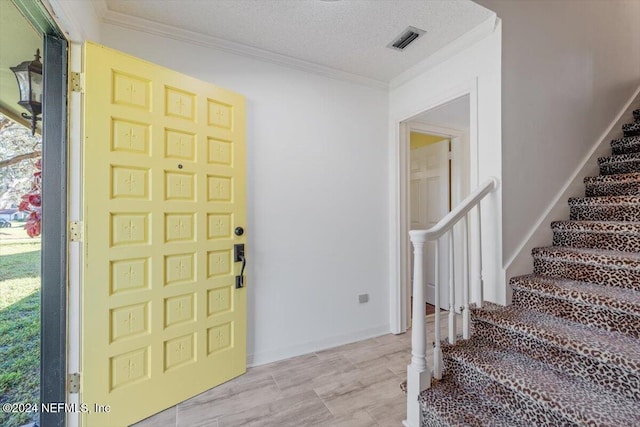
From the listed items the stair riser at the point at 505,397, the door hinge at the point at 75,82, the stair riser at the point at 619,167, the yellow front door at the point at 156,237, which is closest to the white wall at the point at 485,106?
the stair riser at the point at 505,397

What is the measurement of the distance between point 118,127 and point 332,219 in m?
1.66

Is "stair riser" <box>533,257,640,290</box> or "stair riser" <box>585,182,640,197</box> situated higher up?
"stair riser" <box>585,182,640,197</box>

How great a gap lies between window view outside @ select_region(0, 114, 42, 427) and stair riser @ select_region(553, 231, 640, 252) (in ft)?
10.9

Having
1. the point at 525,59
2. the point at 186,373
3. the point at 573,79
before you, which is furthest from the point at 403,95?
the point at 186,373

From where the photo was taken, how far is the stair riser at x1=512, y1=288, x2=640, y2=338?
4.54ft

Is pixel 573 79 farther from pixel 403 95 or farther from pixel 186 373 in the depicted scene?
pixel 186 373

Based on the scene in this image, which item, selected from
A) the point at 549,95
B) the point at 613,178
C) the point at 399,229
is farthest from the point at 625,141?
the point at 399,229

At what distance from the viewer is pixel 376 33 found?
2014 mm

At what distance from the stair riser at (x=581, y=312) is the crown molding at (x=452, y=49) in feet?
5.83

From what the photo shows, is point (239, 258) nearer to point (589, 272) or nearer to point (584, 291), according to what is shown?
point (584, 291)

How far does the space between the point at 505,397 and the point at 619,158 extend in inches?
88.2

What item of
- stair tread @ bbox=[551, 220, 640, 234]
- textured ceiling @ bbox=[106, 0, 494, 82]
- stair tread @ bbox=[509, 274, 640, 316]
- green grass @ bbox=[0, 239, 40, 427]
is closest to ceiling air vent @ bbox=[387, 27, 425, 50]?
textured ceiling @ bbox=[106, 0, 494, 82]

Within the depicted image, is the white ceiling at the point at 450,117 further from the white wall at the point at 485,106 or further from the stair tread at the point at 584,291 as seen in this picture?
the stair tread at the point at 584,291

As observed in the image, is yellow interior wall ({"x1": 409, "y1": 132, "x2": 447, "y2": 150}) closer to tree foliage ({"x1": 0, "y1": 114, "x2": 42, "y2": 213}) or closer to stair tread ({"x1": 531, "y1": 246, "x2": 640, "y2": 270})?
stair tread ({"x1": 531, "y1": 246, "x2": 640, "y2": 270})
